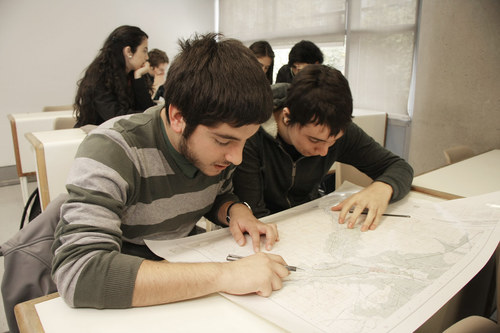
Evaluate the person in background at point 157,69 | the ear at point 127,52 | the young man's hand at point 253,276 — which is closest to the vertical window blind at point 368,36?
the person in background at point 157,69

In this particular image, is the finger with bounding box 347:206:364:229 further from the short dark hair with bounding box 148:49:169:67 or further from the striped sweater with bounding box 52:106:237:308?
the short dark hair with bounding box 148:49:169:67

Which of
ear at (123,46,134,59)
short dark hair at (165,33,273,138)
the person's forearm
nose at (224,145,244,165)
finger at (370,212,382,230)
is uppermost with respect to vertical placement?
ear at (123,46,134,59)

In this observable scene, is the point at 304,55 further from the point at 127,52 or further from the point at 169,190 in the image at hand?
the point at 169,190

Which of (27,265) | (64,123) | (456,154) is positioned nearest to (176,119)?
(27,265)

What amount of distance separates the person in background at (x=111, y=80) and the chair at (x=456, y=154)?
188 centimetres

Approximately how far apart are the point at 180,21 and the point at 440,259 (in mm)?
4781

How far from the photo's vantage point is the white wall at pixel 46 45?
372 centimetres

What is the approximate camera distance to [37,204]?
1504 millimetres

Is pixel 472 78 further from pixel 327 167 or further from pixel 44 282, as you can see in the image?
pixel 44 282

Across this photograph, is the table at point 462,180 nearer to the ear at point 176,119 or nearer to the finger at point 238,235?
the finger at point 238,235

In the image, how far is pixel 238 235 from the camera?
2.95ft

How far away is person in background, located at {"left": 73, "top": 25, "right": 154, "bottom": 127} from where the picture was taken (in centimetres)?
230

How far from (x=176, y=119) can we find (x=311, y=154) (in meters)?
0.55

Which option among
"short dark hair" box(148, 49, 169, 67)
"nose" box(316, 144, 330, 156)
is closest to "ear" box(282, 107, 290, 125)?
"nose" box(316, 144, 330, 156)
